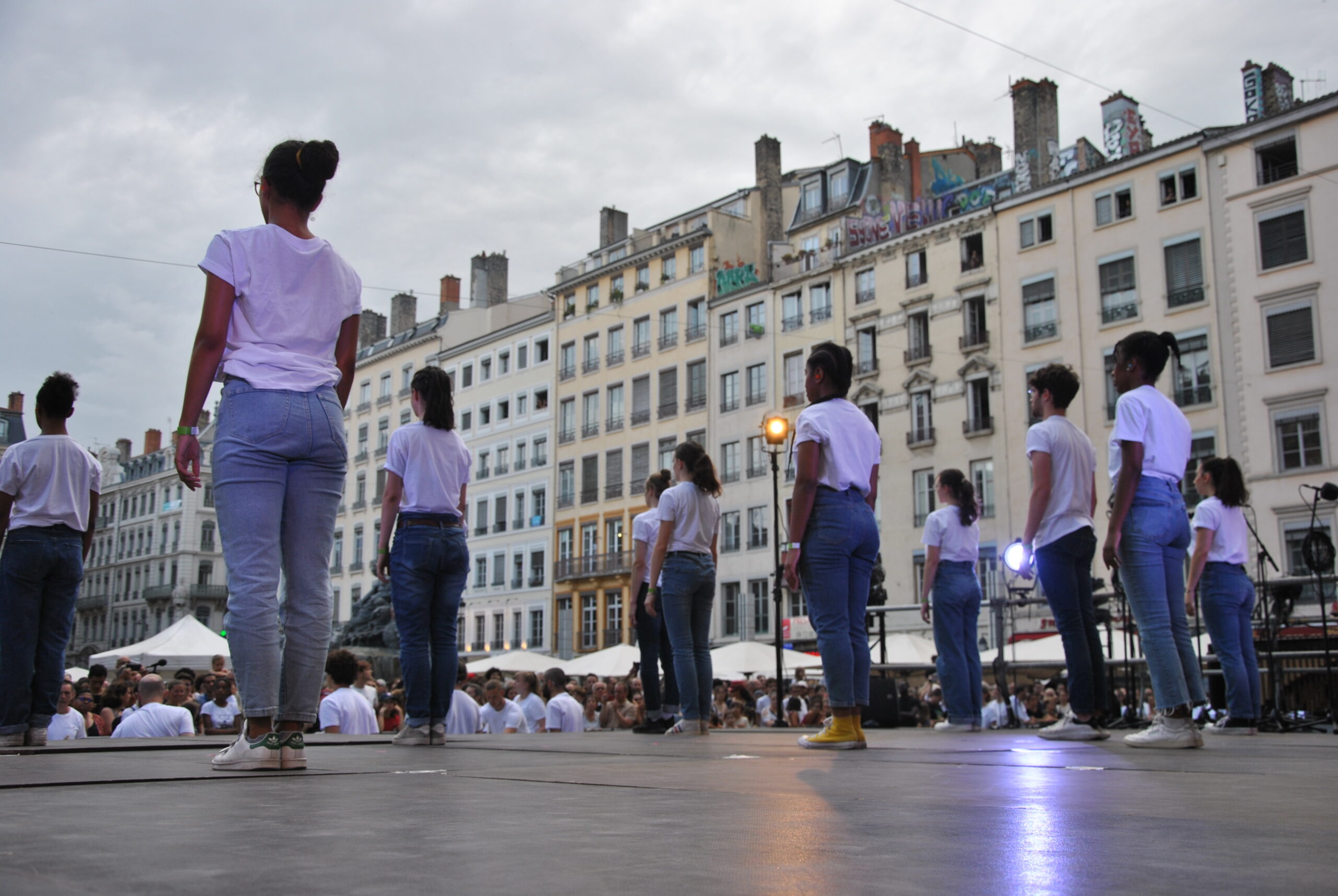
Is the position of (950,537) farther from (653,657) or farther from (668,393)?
(668,393)

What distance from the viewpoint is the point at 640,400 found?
196 feet

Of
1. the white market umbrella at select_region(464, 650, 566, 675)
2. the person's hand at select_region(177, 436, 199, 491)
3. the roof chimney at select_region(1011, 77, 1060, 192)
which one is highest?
the roof chimney at select_region(1011, 77, 1060, 192)

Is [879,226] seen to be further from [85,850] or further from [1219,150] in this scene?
[85,850]

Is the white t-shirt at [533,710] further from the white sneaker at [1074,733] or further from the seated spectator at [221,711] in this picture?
the white sneaker at [1074,733]

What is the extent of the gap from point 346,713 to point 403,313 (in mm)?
69887

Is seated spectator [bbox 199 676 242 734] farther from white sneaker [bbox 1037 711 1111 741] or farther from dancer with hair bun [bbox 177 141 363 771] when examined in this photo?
dancer with hair bun [bbox 177 141 363 771]

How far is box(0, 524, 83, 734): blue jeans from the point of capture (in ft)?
21.5

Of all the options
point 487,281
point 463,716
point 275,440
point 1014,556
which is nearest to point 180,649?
point 463,716

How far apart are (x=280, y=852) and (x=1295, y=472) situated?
127ft

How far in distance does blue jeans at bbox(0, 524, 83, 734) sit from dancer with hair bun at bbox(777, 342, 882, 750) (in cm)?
374

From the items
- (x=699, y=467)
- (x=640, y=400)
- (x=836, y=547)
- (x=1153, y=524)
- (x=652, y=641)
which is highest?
(x=640, y=400)

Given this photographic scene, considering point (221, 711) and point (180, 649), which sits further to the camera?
point (180, 649)

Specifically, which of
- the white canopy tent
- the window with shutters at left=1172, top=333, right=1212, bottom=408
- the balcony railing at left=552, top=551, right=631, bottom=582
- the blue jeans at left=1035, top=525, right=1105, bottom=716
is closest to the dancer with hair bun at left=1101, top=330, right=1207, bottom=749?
the blue jeans at left=1035, top=525, right=1105, bottom=716

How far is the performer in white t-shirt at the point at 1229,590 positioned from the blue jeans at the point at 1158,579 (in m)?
1.99
